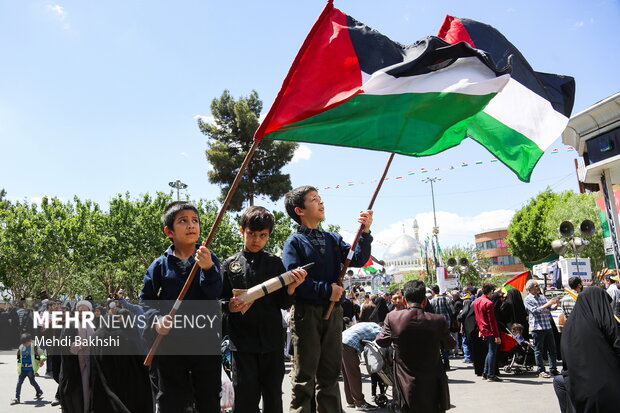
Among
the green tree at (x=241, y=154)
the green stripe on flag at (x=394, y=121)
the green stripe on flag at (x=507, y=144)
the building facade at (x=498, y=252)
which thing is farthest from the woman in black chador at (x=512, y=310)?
the building facade at (x=498, y=252)

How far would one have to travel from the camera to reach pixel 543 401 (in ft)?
24.6

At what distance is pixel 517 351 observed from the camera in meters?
11.1

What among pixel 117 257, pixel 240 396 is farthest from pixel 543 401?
pixel 117 257

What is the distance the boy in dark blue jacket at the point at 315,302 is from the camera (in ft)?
13.2

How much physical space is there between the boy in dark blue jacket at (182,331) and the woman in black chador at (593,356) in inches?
115

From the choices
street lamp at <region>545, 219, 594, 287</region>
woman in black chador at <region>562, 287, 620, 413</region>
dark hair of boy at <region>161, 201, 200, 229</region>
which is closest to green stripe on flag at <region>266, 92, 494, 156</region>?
dark hair of boy at <region>161, 201, 200, 229</region>

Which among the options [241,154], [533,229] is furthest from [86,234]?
[533,229]

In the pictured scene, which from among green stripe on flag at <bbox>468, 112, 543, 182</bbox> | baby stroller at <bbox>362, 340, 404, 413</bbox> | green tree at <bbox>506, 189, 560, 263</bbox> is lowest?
baby stroller at <bbox>362, 340, 404, 413</bbox>

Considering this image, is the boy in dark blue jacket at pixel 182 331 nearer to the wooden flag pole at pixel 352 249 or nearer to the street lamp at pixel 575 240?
the wooden flag pole at pixel 352 249

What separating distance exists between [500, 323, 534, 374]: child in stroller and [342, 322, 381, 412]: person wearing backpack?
14.6ft

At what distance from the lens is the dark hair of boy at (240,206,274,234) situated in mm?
4207

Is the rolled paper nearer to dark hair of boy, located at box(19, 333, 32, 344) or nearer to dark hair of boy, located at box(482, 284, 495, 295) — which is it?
dark hair of boy, located at box(482, 284, 495, 295)

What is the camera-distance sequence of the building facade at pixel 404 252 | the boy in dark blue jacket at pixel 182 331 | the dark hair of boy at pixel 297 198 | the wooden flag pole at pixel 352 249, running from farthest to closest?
the building facade at pixel 404 252 < the dark hair of boy at pixel 297 198 < the wooden flag pole at pixel 352 249 < the boy in dark blue jacket at pixel 182 331

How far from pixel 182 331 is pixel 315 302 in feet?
3.57
